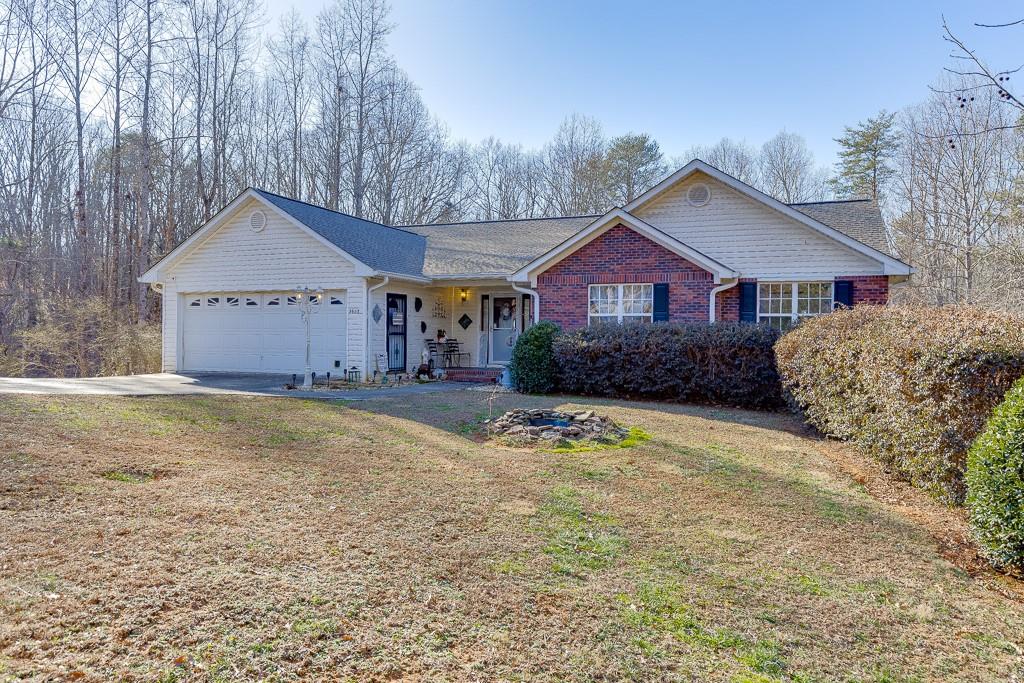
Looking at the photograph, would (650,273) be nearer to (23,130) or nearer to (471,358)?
(471,358)

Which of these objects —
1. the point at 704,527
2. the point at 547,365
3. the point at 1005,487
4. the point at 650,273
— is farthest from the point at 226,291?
the point at 1005,487

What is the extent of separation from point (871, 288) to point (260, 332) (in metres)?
14.3

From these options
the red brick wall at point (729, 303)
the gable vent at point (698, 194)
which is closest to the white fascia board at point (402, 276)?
the gable vent at point (698, 194)

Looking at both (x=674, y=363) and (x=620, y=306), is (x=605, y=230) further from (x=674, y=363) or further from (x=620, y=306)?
(x=674, y=363)

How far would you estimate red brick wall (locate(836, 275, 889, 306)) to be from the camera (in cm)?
1305

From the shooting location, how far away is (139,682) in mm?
2469

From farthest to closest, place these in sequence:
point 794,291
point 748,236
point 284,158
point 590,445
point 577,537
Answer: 1. point 284,158
2. point 748,236
3. point 794,291
4. point 590,445
5. point 577,537

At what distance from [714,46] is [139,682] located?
20290 mm

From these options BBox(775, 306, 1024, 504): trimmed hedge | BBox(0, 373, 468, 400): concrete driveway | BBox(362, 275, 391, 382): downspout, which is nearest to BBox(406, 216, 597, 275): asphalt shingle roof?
BBox(362, 275, 391, 382): downspout

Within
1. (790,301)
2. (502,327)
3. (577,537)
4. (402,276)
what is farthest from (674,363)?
(577,537)

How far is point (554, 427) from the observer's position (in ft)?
26.5

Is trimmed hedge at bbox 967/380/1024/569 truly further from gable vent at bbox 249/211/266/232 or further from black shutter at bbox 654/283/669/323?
gable vent at bbox 249/211/266/232

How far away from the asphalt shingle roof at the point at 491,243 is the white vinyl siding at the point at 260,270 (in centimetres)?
268

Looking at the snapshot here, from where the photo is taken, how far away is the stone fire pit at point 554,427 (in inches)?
304
